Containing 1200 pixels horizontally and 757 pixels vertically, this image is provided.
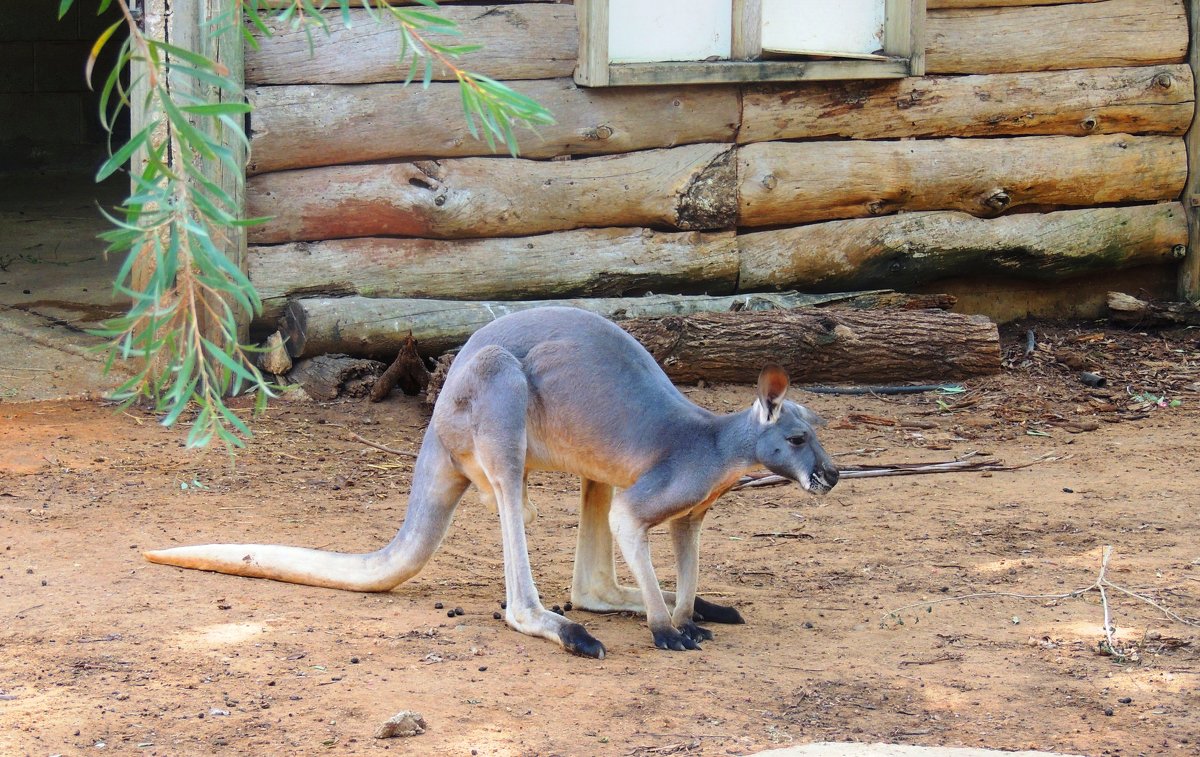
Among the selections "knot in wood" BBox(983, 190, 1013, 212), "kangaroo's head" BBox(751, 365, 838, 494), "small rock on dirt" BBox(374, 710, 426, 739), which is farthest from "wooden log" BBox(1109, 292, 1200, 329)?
"small rock on dirt" BBox(374, 710, 426, 739)

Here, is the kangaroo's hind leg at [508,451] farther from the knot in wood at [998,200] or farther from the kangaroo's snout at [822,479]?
the knot in wood at [998,200]

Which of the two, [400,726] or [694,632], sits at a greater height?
[400,726]

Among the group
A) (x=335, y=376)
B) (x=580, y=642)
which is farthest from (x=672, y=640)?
(x=335, y=376)

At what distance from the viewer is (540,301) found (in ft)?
24.1

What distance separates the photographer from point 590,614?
4.53 m

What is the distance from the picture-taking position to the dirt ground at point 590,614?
11.1 ft

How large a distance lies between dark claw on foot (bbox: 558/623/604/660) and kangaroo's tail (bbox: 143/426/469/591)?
645 millimetres

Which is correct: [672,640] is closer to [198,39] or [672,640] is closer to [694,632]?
[694,632]

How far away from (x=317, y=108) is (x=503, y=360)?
130 inches

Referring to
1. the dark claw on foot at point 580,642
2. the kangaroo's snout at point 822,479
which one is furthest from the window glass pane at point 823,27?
the dark claw on foot at point 580,642

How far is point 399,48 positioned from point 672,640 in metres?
4.12

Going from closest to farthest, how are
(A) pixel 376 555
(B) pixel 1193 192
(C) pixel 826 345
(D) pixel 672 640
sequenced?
(D) pixel 672 640 < (A) pixel 376 555 < (C) pixel 826 345 < (B) pixel 1193 192

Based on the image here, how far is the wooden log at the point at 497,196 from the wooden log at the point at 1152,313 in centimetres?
277

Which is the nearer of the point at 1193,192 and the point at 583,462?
the point at 583,462
